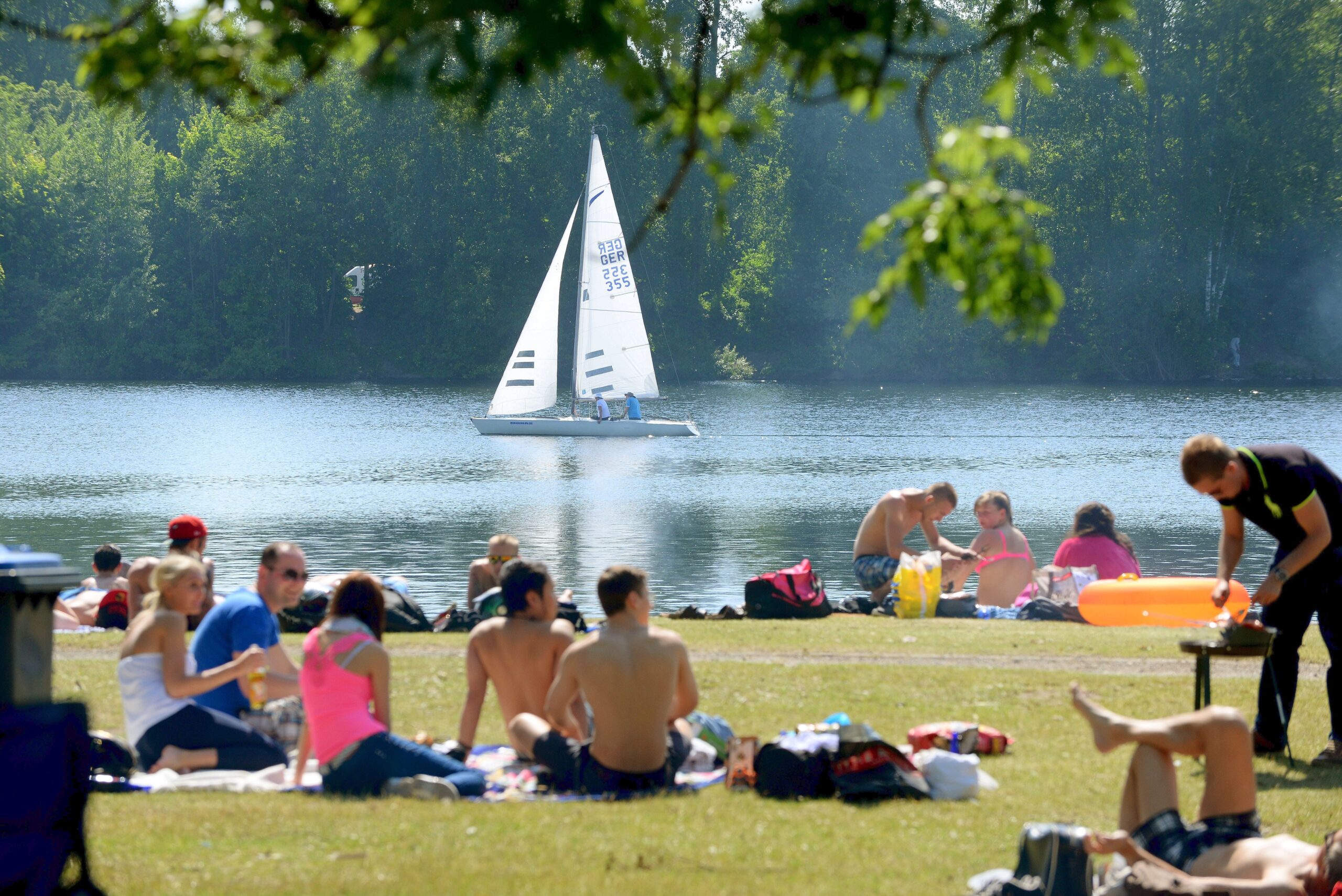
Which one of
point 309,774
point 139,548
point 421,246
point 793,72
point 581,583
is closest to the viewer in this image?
point 793,72

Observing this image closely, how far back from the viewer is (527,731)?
711cm

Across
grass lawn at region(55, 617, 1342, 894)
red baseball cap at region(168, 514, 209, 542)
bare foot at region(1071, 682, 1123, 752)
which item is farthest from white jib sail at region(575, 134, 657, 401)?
bare foot at region(1071, 682, 1123, 752)

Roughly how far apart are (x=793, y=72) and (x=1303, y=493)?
369 centimetres

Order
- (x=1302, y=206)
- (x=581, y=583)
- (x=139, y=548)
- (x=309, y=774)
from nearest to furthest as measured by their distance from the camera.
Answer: (x=309, y=774) < (x=581, y=583) < (x=139, y=548) < (x=1302, y=206)

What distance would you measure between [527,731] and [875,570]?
7.64 meters

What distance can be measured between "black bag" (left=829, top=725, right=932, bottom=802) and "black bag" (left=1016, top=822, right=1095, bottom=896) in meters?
1.67

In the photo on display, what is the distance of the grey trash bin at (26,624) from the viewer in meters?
4.19

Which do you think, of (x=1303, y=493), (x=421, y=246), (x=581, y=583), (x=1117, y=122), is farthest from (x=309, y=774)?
(x=421, y=246)

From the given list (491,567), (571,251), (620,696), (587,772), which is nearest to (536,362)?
(491,567)

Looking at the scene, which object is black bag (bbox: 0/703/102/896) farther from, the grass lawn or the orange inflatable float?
the orange inflatable float

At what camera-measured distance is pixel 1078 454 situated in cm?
4097

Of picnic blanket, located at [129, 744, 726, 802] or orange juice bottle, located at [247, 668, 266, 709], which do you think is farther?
orange juice bottle, located at [247, 668, 266, 709]

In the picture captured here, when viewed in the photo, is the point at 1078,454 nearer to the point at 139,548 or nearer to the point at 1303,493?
the point at 139,548

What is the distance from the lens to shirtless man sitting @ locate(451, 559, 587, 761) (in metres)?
7.38
